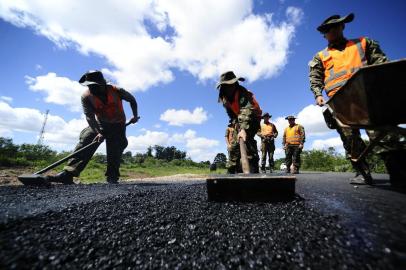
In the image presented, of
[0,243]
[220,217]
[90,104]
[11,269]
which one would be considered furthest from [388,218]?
[90,104]

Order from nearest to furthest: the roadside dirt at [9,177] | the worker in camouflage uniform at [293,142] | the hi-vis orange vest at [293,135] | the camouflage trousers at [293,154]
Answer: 1. the roadside dirt at [9,177]
2. the camouflage trousers at [293,154]
3. the worker in camouflage uniform at [293,142]
4. the hi-vis orange vest at [293,135]

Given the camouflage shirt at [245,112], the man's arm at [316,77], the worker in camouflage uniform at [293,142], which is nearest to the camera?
the man's arm at [316,77]

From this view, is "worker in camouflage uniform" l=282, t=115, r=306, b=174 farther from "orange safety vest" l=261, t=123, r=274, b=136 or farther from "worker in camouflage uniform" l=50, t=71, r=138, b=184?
"worker in camouflage uniform" l=50, t=71, r=138, b=184

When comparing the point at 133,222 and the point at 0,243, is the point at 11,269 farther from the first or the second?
the point at 133,222

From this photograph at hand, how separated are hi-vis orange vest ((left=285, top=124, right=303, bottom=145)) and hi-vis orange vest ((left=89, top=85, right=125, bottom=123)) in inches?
224

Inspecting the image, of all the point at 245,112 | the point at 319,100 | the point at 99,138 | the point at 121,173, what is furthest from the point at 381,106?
the point at 121,173

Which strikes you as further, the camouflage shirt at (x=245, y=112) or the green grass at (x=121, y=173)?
the green grass at (x=121, y=173)

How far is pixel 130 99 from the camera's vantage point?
4.88 metres

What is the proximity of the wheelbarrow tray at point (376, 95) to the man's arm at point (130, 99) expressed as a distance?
3705 mm

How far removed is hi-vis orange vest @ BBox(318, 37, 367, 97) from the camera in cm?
285

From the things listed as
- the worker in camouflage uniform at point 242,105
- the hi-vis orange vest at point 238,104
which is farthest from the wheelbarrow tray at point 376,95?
the hi-vis orange vest at point 238,104

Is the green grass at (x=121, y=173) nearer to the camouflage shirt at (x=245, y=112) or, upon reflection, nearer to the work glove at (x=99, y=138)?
the work glove at (x=99, y=138)

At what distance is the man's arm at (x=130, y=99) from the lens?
4785 mm

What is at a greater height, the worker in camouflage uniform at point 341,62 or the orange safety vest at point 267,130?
the orange safety vest at point 267,130
